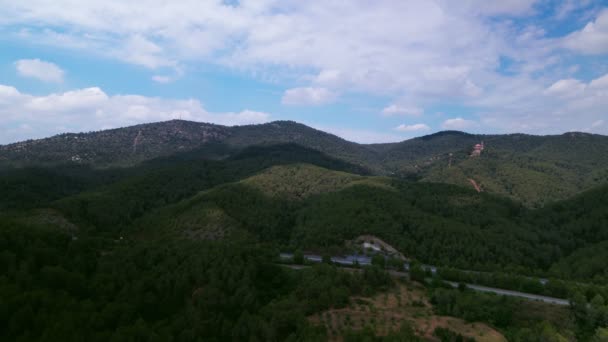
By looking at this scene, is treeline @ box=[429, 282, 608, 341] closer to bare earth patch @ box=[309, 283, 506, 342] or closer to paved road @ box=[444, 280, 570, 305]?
bare earth patch @ box=[309, 283, 506, 342]

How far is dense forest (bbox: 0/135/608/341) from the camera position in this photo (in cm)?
5300

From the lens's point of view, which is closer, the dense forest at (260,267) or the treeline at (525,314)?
the dense forest at (260,267)

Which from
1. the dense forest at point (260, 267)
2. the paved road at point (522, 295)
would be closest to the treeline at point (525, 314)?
the dense forest at point (260, 267)

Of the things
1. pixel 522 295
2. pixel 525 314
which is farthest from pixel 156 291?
pixel 522 295

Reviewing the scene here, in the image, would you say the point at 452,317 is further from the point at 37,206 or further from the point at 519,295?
the point at 37,206

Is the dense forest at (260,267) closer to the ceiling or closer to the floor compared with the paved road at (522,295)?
closer to the ceiling

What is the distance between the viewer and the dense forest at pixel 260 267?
53.0 meters

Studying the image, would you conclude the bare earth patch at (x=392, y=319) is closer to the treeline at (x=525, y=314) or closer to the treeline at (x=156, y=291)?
the treeline at (x=525, y=314)

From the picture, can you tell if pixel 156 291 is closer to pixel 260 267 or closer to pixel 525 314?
pixel 260 267

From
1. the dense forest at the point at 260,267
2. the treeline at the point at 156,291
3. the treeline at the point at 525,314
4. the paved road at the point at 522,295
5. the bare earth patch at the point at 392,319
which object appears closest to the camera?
the treeline at the point at 156,291

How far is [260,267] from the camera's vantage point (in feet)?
267

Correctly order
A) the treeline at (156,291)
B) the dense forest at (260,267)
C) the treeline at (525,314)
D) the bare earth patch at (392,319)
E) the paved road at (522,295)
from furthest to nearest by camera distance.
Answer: the paved road at (522,295) < the treeline at (525,314) < the bare earth patch at (392,319) < the dense forest at (260,267) < the treeline at (156,291)

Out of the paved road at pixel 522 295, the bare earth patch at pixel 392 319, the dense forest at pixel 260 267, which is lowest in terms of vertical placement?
the paved road at pixel 522 295

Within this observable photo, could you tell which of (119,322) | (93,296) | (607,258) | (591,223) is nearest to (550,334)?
(119,322)
